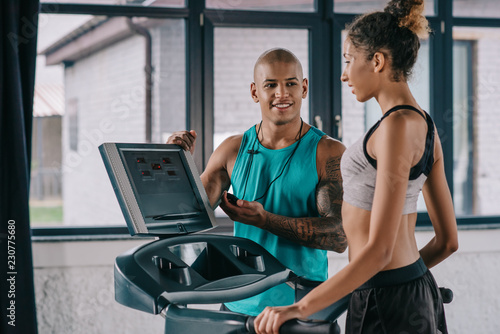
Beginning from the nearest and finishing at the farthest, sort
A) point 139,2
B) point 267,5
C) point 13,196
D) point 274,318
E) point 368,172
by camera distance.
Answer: point 274,318
point 368,172
point 13,196
point 139,2
point 267,5

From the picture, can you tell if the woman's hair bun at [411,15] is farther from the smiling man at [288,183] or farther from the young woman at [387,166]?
the smiling man at [288,183]

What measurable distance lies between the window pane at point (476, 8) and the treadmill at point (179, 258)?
9.11 ft

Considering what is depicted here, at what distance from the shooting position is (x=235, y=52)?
10.3 ft

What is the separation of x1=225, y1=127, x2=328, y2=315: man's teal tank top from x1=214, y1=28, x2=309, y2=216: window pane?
1.53m

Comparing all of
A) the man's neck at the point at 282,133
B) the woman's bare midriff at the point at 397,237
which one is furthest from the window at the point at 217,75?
the woman's bare midriff at the point at 397,237

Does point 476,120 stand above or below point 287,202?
above

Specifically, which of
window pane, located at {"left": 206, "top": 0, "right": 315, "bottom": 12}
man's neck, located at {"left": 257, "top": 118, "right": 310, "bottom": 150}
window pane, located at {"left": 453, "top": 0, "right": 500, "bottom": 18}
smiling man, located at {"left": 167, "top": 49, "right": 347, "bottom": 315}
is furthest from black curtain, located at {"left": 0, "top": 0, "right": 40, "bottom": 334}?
window pane, located at {"left": 453, "top": 0, "right": 500, "bottom": 18}

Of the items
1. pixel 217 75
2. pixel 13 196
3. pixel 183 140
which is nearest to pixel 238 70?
pixel 217 75

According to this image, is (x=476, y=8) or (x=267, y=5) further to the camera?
(x=476, y=8)

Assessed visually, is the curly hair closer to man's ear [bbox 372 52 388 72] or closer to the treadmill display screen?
man's ear [bbox 372 52 388 72]

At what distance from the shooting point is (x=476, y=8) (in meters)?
3.51

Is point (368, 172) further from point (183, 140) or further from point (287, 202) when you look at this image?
point (183, 140)

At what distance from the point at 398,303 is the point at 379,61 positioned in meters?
0.53

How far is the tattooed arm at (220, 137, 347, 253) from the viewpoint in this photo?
1.40 m
